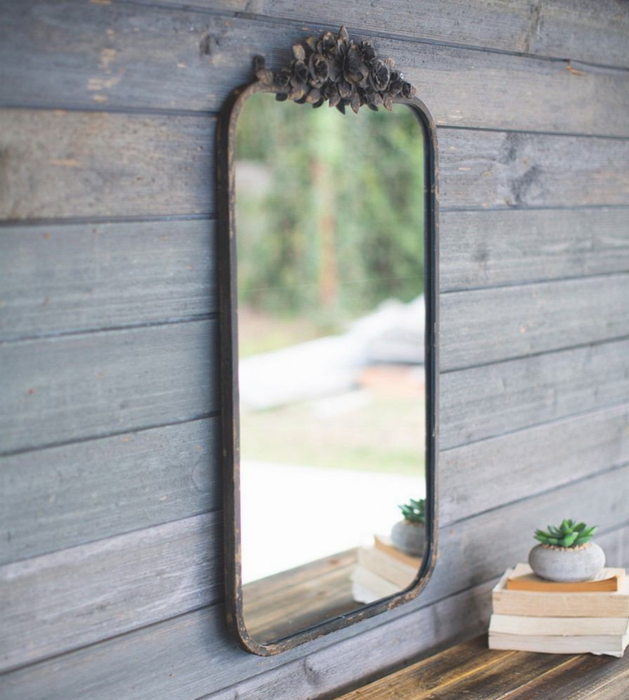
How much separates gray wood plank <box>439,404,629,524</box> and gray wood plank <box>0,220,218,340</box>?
21.8 inches

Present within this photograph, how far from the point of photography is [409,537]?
1.39m

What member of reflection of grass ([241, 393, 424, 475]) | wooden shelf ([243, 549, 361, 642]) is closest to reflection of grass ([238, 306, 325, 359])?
reflection of grass ([241, 393, 424, 475])

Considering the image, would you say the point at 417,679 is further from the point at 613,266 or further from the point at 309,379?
the point at 613,266

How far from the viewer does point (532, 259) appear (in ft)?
5.05

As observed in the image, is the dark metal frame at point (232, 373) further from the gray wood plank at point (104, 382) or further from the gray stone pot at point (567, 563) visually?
the gray stone pot at point (567, 563)

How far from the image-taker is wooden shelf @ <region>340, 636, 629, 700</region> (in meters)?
1.28

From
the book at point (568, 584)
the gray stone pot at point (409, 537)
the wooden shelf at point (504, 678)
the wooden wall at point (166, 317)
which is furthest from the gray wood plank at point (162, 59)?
the wooden shelf at point (504, 678)

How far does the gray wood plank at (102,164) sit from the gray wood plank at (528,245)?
457 millimetres

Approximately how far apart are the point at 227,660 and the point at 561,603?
55 centimetres

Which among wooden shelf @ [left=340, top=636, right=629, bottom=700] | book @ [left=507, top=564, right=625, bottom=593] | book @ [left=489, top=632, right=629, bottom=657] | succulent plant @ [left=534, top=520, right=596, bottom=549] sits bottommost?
wooden shelf @ [left=340, top=636, right=629, bottom=700]

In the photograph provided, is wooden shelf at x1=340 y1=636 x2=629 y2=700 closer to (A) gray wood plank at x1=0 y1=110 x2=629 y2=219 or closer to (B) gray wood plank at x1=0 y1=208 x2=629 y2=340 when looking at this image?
(B) gray wood plank at x1=0 y1=208 x2=629 y2=340

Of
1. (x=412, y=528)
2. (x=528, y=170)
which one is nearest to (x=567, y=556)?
(x=412, y=528)

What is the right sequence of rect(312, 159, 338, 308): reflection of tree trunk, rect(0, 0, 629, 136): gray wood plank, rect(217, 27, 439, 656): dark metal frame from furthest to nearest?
rect(312, 159, 338, 308): reflection of tree trunk → rect(217, 27, 439, 656): dark metal frame → rect(0, 0, 629, 136): gray wood plank

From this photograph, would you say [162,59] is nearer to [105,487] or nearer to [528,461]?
[105,487]
